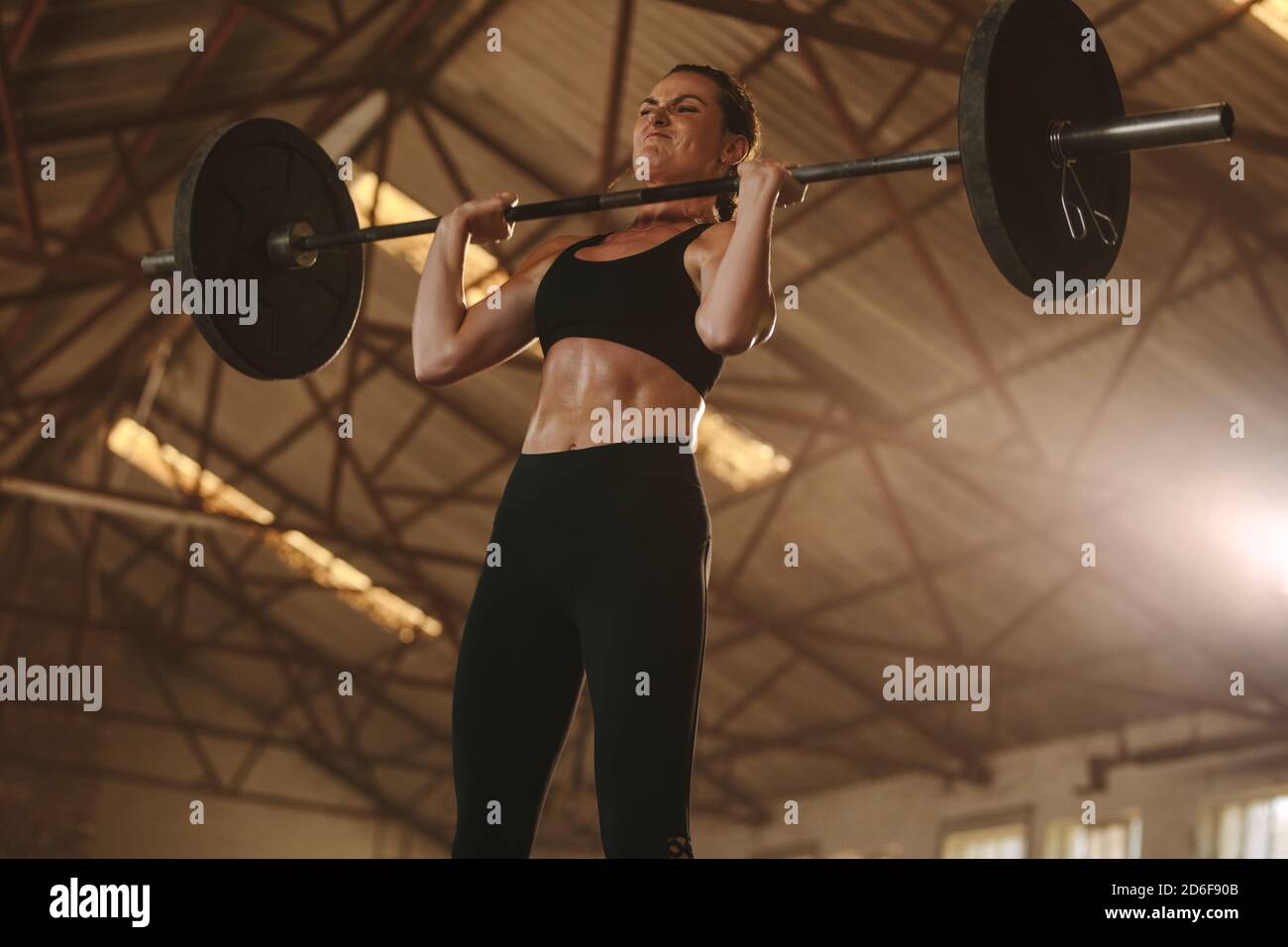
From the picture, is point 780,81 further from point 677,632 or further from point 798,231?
point 677,632

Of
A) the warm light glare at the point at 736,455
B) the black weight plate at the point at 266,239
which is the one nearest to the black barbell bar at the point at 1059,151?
the black weight plate at the point at 266,239

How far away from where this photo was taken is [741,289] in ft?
5.83

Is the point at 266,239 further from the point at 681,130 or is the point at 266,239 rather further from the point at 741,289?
the point at 741,289

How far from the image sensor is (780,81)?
21.3 feet

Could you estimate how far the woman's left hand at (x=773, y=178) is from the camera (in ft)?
6.08

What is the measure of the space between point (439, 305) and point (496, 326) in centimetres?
9

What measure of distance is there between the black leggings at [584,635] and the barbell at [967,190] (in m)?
0.44

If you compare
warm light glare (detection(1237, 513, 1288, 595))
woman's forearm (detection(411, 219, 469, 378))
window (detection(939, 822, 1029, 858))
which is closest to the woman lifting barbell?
woman's forearm (detection(411, 219, 469, 378))

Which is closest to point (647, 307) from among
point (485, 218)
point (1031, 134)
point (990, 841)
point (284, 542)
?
point (485, 218)

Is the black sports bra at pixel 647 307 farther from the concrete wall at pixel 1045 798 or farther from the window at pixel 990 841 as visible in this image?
the window at pixel 990 841

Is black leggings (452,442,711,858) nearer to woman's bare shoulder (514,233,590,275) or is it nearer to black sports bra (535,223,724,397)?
black sports bra (535,223,724,397)

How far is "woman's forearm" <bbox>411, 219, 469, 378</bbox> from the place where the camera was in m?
2.09
